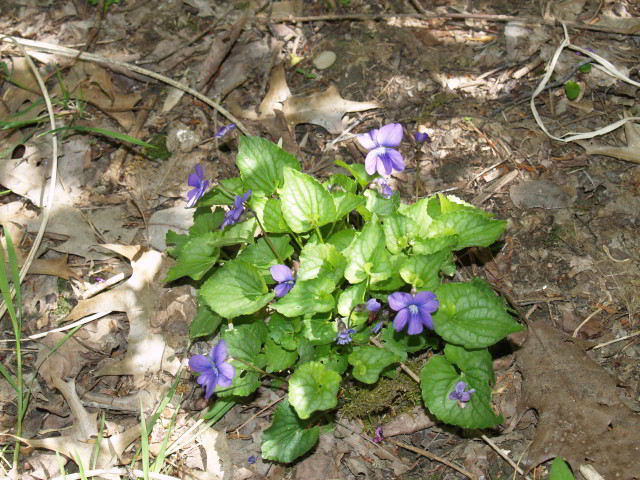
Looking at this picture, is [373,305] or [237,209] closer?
[373,305]

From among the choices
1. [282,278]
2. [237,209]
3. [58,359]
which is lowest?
[58,359]

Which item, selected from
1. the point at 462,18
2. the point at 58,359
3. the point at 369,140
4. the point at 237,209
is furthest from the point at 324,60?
the point at 58,359

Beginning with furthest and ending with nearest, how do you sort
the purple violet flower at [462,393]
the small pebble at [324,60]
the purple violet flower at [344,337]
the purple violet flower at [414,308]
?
the small pebble at [324,60]
the purple violet flower at [344,337]
the purple violet flower at [462,393]
the purple violet flower at [414,308]

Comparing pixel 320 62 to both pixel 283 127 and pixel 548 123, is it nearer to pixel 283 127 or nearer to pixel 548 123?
pixel 283 127

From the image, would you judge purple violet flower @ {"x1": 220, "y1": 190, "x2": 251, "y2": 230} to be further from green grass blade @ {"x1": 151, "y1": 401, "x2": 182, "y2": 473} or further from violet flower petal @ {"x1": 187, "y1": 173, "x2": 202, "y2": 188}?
green grass blade @ {"x1": 151, "y1": 401, "x2": 182, "y2": 473}

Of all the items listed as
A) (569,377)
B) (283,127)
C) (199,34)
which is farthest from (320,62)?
(569,377)

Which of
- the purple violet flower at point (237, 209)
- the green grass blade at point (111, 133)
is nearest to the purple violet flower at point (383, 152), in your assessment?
the purple violet flower at point (237, 209)

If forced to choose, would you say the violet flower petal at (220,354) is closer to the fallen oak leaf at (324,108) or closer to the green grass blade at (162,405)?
the green grass blade at (162,405)

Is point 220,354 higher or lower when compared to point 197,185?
lower

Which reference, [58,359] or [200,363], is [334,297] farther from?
[58,359]
